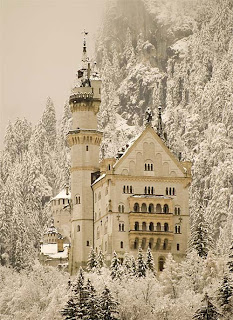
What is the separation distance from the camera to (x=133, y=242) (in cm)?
11994

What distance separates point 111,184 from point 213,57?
80.3 m

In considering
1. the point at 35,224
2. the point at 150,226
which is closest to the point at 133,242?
the point at 150,226

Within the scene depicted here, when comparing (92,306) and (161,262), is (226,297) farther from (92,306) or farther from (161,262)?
(161,262)

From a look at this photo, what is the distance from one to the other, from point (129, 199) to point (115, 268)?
13.1 m

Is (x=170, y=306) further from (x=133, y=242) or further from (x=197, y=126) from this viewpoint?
(x=197, y=126)

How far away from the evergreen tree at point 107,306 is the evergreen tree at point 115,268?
33.7ft

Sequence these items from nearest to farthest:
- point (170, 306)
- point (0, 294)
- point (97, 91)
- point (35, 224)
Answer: point (170, 306), point (0, 294), point (97, 91), point (35, 224)

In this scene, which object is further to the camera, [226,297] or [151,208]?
[151,208]

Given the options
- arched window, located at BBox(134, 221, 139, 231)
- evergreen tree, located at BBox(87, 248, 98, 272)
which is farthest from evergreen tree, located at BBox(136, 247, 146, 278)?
arched window, located at BBox(134, 221, 139, 231)

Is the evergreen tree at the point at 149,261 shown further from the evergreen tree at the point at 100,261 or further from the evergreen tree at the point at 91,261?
the evergreen tree at the point at 91,261

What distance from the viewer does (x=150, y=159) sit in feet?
403

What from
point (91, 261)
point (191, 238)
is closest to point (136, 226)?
point (191, 238)

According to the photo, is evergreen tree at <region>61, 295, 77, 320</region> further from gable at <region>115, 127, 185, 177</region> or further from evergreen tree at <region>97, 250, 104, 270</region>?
gable at <region>115, 127, 185, 177</region>

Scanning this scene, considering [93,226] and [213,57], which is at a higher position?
[213,57]
